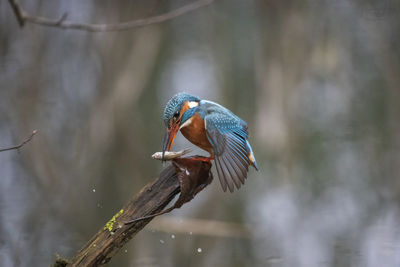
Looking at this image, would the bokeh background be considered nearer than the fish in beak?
No

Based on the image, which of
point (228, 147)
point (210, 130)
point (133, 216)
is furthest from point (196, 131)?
point (133, 216)

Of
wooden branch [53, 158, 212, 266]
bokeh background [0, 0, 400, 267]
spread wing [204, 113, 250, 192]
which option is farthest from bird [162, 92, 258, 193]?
bokeh background [0, 0, 400, 267]

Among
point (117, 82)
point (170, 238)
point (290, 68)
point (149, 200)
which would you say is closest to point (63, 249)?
point (170, 238)

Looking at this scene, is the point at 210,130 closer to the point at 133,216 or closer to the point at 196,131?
the point at 196,131

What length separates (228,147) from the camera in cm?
277

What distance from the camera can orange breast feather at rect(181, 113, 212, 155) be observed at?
2.82m

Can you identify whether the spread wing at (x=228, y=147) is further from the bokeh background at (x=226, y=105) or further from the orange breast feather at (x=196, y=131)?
the bokeh background at (x=226, y=105)

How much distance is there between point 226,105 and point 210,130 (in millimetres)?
3126

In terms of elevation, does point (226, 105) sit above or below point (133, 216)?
above

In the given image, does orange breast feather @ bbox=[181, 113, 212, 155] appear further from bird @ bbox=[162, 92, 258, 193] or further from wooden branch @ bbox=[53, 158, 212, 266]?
wooden branch @ bbox=[53, 158, 212, 266]

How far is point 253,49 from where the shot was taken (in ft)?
20.8

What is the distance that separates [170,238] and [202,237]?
12.4 inches

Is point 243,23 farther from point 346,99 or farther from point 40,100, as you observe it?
point 40,100

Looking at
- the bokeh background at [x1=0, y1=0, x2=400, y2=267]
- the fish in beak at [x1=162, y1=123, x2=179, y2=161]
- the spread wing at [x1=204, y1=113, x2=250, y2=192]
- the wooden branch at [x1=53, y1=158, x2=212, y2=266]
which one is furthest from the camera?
the bokeh background at [x1=0, y1=0, x2=400, y2=267]
